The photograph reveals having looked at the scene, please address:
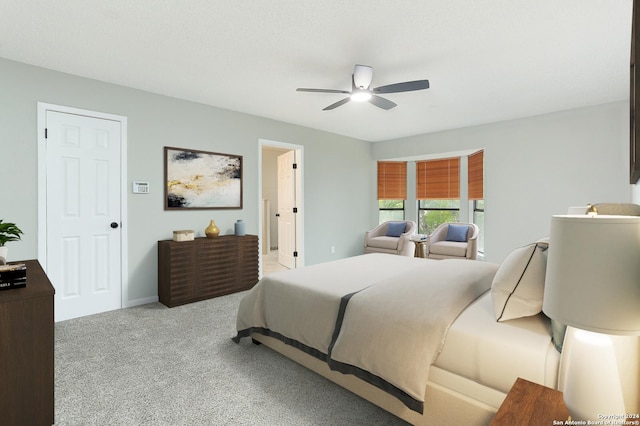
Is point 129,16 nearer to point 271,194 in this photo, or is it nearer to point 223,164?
point 223,164

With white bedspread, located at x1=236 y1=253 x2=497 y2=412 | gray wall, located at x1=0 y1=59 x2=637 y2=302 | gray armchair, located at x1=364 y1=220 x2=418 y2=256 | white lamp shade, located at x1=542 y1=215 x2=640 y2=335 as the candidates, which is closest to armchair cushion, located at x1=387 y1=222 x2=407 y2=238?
gray armchair, located at x1=364 y1=220 x2=418 y2=256

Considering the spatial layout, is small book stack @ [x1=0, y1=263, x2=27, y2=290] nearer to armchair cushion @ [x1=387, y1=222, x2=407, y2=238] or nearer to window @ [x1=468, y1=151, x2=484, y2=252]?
armchair cushion @ [x1=387, y1=222, x2=407, y2=238]

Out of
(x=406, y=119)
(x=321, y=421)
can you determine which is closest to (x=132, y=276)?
(x=321, y=421)

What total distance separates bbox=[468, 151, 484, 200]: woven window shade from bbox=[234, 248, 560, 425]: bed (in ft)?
12.0

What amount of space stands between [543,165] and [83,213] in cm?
603

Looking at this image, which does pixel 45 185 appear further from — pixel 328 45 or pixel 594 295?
pixel 594 295

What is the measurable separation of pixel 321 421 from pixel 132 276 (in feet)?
9.86

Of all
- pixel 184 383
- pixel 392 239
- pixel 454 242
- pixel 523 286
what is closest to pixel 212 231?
pixel 184 383

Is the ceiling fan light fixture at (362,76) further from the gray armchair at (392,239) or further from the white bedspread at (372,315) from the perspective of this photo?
the gray armchair at (392,239)

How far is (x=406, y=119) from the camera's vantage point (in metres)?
5.01

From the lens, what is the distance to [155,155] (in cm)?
388

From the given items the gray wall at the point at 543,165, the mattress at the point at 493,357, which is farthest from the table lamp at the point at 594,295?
the gray wall at the point at 543,165

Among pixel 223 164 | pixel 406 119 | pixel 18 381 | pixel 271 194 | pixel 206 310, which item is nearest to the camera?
pixel 18 381

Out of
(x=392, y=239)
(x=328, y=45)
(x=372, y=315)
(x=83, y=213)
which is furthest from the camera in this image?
(x=392, y=239)
